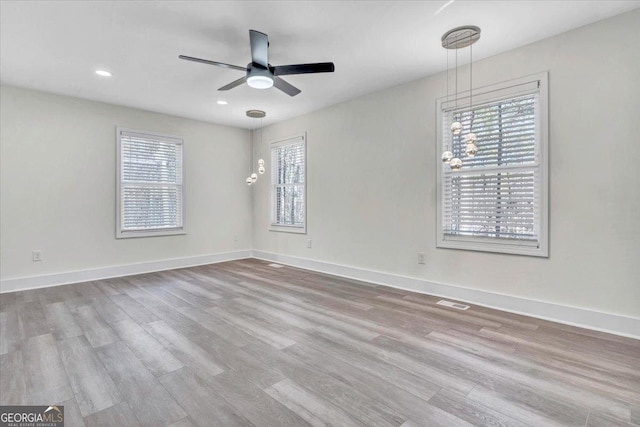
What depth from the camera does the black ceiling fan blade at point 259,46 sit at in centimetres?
252

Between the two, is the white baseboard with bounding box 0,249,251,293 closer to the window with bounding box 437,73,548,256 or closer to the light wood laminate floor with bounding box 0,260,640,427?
the light wood laminate floor with bounding box 0,260,640,427

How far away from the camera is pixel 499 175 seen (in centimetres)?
328

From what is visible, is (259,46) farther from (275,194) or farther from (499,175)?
(275,194)

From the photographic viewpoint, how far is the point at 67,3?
243 centimetres

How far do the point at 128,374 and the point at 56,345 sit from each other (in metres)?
0.93

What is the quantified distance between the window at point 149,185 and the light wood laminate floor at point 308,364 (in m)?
1.75

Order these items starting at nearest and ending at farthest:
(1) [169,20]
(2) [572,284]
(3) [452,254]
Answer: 1. (1) [169,20]
2. (2) [572,284]
3. (3) [452,254]

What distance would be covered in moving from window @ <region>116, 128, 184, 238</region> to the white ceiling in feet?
3.55

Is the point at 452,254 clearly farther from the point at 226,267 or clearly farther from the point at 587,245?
the point at 226,267

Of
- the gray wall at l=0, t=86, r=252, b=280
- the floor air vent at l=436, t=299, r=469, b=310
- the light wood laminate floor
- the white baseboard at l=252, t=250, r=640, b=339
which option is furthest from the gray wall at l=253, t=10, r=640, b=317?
the gray wall at l=0, t=86, r=252, b=280

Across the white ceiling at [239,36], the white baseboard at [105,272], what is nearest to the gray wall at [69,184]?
the white baseboard at [105,272]

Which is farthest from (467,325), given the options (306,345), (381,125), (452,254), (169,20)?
(169,20)

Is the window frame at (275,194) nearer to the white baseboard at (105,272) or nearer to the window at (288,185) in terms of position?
the window at (288,185)

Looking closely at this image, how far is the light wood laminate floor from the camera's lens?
5.55ft
